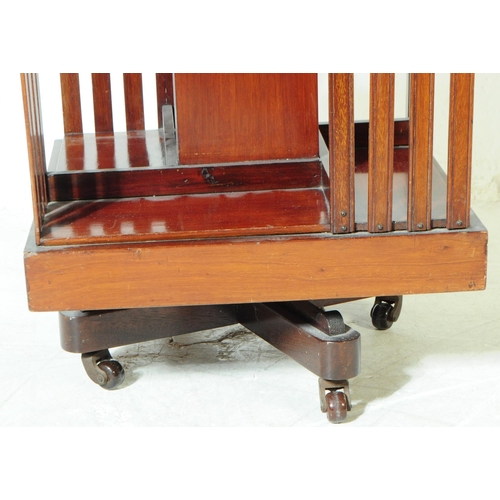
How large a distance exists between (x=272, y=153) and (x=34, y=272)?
636 millimetres

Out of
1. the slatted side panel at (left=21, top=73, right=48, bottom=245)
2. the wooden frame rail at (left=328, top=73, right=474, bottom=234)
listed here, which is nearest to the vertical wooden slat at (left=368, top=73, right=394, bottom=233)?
the wooden frame rail at (left=328, top=73, right=474, bottom=234)

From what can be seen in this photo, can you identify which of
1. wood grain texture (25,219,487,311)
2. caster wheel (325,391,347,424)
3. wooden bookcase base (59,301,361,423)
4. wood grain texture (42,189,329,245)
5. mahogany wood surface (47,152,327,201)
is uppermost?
mahogany wood surface (47,152,327,201)

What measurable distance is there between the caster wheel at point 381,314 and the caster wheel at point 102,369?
72cm

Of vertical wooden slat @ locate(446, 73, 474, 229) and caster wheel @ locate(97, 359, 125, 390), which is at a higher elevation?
vertical wooden slat @ locate(446, 73, 474, 229)

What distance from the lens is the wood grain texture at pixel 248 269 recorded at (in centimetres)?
199

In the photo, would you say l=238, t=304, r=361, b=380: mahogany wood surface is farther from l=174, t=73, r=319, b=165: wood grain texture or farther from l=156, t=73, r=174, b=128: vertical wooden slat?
l=156, t=73, r=174, b=128: vertical wooden slat

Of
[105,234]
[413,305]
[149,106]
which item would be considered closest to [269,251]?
[105,234]

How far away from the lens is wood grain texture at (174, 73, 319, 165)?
2236 millimetres

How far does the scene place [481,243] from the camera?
200 centimetres

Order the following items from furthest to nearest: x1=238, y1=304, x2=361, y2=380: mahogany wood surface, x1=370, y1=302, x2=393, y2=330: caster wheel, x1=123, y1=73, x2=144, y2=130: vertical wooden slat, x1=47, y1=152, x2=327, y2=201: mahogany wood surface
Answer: x1=123, y1=73, x2=144, y2=130: vertical wooden slat < x1=370, y1=302, x2=393, y2=330: caster wheel < x1=47, y1=152, x2=327, y2=201: mahogany wood surface < x1=238, y1=304, x2=361, y2=380: mahogany wood surface

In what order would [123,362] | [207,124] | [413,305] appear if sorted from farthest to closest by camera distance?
[413,305] < [123,362] < [207,124]

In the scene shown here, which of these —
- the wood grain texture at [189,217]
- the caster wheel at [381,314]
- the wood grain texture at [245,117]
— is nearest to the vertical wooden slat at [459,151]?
the wood grain texture at [189,217]

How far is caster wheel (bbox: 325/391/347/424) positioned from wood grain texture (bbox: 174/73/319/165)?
57 centimetres

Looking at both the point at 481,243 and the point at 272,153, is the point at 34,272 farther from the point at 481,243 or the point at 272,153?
the point at 481,243
